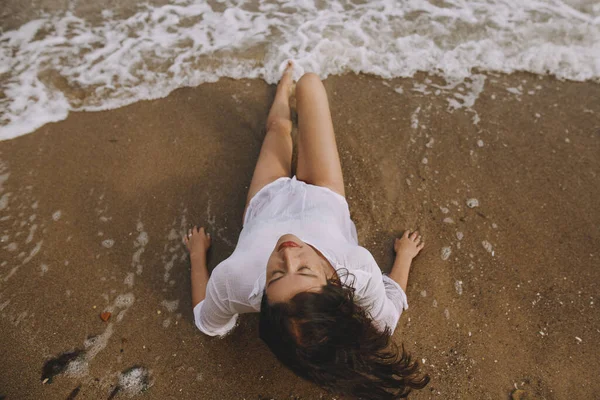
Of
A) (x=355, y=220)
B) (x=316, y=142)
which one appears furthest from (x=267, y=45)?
(x=355, y=220)

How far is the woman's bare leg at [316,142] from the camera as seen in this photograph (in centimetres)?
266

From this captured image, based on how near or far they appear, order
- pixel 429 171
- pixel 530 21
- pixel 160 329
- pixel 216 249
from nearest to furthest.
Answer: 1. pixel 160 329
2. pixel 216 249
3. pixel 429 171
4. pixel 530 21

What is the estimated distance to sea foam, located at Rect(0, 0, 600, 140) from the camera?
3779mm

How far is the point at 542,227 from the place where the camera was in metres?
2.95

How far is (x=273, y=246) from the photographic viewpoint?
226 cm

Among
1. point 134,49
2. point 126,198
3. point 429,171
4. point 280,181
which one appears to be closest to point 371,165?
point 429,171

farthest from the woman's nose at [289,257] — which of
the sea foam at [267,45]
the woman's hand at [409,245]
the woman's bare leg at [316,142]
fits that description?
the sea foam at [267,45]

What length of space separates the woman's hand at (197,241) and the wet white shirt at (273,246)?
454 mm

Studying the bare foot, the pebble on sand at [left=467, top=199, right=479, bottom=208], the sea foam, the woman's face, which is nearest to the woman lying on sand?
the woman's face

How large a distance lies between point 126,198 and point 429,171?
2.57 m

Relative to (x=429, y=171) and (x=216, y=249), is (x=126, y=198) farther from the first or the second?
(x=429, y=171)

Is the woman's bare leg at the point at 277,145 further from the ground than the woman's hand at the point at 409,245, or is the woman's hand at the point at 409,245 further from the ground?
the woman's bare leg at the point at 277,145

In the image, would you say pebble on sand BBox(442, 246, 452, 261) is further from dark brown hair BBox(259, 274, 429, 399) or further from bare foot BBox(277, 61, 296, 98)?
bare foot BBox(277, 61, 296, 98)

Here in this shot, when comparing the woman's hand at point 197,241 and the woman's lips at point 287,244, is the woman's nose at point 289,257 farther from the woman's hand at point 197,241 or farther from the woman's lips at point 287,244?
the woman's hand at point 197,241
